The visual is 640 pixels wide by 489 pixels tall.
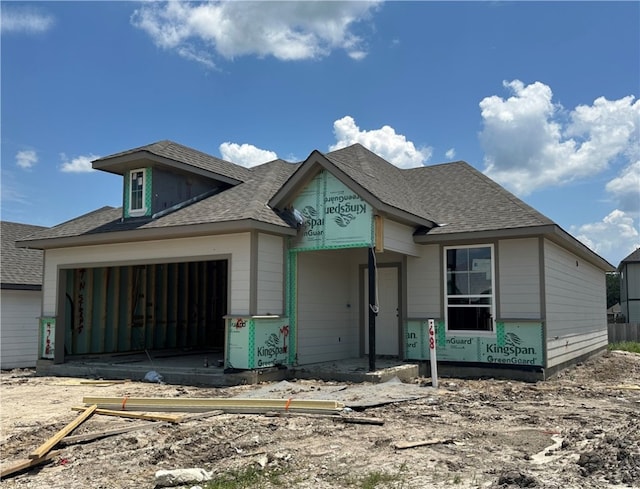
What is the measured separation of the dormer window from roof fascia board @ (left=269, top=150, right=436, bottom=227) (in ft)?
11.6

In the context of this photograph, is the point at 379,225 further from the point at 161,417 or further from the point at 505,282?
the point at 161,417

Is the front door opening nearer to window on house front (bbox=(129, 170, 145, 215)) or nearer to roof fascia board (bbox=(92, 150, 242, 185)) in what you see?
roof fascia board (bbox=(92, 150, 242, 185))

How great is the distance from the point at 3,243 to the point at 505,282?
53.4 feet

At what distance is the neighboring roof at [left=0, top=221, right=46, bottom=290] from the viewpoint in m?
17.8

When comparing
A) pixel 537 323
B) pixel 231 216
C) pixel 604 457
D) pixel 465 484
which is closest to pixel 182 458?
pixel 465 484

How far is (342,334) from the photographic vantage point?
596 inches

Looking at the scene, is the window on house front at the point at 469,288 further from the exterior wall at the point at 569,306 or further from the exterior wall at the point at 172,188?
the exterior wall at the point at 172,188

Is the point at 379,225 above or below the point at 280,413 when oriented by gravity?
above

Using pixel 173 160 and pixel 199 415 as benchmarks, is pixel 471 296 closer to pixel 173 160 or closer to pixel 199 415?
pixel 199 415

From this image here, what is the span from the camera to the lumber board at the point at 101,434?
7.24 m

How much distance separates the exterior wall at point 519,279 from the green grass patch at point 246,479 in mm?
8555

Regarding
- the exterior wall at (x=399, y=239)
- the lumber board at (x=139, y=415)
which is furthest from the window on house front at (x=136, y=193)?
the lumber board at (x=139, y=415)

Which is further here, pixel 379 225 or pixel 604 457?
pixel 379 225

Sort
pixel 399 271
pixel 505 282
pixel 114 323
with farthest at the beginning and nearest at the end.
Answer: pixel 114 323 < pixel 399 271 < pixel 505 282
